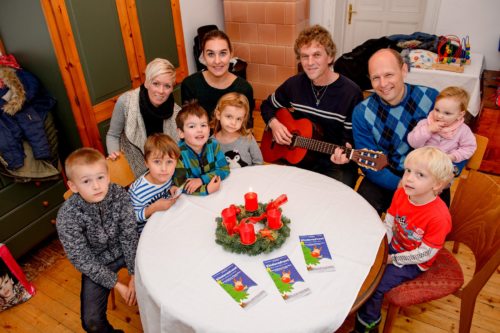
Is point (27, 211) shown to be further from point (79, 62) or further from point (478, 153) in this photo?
point (478, 153)

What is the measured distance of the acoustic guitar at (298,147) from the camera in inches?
83.4

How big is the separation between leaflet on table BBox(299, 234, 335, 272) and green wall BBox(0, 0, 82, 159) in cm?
207

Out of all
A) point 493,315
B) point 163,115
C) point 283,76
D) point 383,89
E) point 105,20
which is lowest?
point 493,315

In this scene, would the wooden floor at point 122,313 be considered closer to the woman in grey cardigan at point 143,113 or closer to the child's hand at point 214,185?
the child's hand at point 214,185

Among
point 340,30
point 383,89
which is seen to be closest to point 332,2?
point 340,30

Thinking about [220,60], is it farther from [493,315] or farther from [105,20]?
[493,315]

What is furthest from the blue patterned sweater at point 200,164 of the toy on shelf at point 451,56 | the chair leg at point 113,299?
the toy on shelf at point 451,56

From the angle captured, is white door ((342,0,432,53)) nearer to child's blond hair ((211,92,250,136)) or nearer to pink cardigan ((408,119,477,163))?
pink cardigan ((408,119,477,163))

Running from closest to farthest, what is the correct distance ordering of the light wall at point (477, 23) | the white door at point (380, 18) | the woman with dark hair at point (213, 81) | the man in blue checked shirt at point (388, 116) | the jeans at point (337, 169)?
the man in blue checked shirt at point (388, 116) < the jeans at point (337, 169) < the woman with dark hair at point (213, 81) < the light wall at point (477, 23) < the white door at point (380, 18)

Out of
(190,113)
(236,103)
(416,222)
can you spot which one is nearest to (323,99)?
(236,103)

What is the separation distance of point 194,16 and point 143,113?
235cm

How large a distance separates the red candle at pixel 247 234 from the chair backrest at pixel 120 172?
100 cm

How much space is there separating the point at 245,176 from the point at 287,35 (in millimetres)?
2894

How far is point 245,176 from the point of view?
83.0 inches
